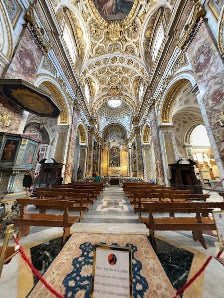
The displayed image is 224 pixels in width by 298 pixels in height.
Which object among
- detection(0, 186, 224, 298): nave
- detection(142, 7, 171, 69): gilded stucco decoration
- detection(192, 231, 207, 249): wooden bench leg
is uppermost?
detection(142, 7, 171, 69): gilded stucco decoration

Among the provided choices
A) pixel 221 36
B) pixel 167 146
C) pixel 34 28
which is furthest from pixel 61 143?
pixel 221 36

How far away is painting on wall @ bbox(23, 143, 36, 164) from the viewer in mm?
3530

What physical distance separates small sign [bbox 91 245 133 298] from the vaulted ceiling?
1100cm

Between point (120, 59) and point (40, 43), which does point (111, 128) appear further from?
point (40, 43)

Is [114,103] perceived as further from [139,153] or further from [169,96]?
[169,96]

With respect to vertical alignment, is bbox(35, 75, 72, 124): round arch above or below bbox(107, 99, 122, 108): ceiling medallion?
below

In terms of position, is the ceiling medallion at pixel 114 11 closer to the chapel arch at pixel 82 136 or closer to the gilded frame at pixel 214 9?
Answer: the gilded frame at pixel 214 9

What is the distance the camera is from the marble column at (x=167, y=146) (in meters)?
7.55

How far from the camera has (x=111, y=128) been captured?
24469 mm

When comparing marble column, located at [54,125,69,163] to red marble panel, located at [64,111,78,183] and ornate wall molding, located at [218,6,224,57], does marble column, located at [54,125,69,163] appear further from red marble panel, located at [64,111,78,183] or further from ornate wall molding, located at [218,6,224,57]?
ornate wall molding, located at [218,6,224,57]

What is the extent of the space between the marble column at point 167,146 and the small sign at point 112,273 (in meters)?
7.51

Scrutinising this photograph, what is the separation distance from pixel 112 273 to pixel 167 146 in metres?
8.20

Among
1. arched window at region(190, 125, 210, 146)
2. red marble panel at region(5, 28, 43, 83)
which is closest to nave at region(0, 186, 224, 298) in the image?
red marble panel at region(5, 28, 43, 83)

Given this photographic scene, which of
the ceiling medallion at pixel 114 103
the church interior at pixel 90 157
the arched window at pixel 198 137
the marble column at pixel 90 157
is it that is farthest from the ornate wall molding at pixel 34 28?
the ceiling medallion at pixel 114 103
